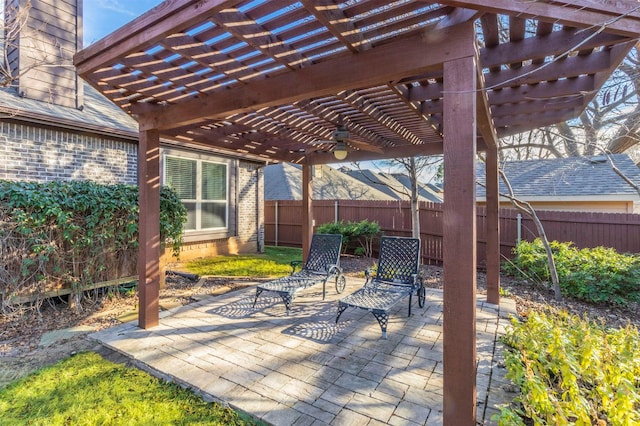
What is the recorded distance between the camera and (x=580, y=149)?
11625mm

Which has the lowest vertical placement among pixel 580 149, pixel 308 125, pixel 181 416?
pixel 181 416

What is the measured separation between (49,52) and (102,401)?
23.9ft

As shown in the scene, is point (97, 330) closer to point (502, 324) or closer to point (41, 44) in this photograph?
point (502, 324)

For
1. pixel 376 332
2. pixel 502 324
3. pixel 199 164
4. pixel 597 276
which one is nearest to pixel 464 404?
pixel 376 332

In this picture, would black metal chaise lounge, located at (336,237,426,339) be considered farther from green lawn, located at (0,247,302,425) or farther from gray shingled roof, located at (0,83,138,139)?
gray shingled roof, located at (0,83,138,139)

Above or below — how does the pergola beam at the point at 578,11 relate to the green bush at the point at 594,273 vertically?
above

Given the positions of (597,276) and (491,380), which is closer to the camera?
(491,380)

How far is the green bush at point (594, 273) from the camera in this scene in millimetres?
5266

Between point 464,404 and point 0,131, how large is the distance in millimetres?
7404

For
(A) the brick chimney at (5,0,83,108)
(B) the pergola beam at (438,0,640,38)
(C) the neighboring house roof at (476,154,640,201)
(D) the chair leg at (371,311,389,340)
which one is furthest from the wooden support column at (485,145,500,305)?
(A) the brick chimney at (5,0,83,108)

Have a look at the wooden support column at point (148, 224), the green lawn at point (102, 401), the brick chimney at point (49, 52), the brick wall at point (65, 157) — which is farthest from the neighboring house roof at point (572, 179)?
the brick chimney at point (49, 52)

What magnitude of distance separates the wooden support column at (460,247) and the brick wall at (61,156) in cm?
685

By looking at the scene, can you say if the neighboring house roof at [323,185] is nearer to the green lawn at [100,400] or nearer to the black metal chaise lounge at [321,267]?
Result: the black metal chaise lounge at [321,267]

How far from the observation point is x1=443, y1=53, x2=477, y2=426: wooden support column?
2.02 meters
